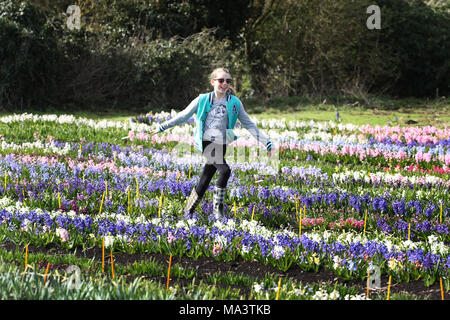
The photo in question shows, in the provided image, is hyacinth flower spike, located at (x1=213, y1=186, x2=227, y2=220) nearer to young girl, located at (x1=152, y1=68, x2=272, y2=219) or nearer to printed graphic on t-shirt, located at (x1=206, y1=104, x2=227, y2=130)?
young girl, located at (x1=152, y1=68, x2=272, y2=219)

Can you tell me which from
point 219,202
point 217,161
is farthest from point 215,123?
point 219,202

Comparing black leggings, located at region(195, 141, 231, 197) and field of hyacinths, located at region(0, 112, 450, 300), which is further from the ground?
black leggings, located at region(195, 141, 231, 197)

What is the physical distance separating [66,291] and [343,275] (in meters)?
2.27

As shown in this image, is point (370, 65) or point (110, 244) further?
point (370, 65)

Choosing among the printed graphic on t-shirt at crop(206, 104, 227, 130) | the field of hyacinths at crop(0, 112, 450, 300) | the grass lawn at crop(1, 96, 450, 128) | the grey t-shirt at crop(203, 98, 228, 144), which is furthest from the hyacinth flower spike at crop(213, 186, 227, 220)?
the grass lawn at crop(1, 96, 450, 128)

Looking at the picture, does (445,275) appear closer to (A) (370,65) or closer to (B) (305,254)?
(B) (305,254)

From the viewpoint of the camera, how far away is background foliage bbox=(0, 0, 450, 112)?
50.5ft

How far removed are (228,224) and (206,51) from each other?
1315 cm

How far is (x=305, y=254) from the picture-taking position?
4.71 meters

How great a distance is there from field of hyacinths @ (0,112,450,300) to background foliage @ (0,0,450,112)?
6.28 metres

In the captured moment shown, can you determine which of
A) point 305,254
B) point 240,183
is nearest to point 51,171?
point 240,183

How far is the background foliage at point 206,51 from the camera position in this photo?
15406mm

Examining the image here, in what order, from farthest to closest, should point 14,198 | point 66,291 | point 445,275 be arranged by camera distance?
point 14,198
point 445,275
point 66,291

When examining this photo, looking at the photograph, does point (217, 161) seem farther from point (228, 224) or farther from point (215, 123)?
point (228, 224)
